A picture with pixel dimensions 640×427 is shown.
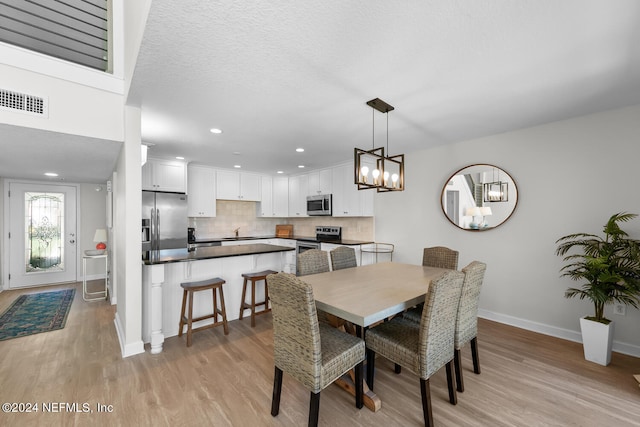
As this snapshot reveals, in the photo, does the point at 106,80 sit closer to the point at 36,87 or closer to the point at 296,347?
the point at 36,87

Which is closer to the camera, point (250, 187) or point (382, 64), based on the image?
point (382, 64)

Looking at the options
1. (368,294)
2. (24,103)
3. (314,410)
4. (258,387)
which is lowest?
(258,387)

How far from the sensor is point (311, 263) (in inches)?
111

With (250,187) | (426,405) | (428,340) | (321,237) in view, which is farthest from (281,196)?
(426,405)

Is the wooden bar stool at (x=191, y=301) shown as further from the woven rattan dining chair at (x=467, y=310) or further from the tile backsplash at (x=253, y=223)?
the tile backsplash at (x=253, y=223)

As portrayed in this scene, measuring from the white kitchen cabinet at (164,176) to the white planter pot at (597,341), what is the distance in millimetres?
5726

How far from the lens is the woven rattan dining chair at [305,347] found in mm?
1555

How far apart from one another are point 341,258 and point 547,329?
248 cm

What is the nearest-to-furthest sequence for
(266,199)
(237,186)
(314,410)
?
(314,410), (237,186), (266,199)

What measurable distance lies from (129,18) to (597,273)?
185 inches

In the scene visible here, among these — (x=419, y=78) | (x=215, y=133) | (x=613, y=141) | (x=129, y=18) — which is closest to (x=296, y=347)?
(x=419, y=78)

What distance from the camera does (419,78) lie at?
81.4 inches

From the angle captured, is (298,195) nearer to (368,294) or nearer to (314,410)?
(368,294)

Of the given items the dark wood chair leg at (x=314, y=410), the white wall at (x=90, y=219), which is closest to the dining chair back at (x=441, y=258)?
the dark wood chair leg at (x=314, y=410)
